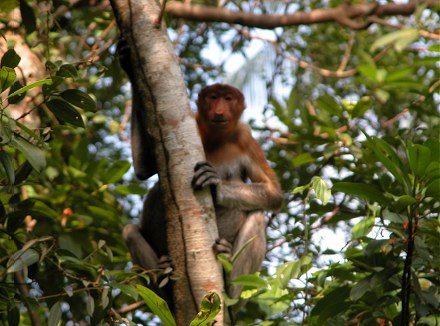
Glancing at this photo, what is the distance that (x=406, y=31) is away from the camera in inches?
133

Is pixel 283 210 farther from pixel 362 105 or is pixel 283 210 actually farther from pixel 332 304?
pixel 332 304

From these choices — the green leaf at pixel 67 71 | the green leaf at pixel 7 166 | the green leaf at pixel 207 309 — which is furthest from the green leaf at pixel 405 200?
the green leaf at pixel 7 166

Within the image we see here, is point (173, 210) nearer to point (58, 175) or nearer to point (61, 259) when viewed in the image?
point (61, 259)

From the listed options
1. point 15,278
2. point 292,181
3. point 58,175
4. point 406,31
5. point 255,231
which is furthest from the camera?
point 292,181

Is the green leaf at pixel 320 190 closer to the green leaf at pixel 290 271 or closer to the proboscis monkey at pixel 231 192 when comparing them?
the green leaf at pixel 290 271

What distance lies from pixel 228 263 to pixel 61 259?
A: 90 cm

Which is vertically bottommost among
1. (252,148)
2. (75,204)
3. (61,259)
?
(61,259)

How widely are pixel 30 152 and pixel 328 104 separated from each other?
8.61 ft

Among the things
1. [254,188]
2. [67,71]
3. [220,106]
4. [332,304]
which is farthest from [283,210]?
[67,71]

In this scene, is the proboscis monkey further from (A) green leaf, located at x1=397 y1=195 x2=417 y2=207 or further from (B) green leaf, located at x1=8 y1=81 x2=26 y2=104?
(A) green leaf, located at x1=397 y1=195 x2=417 y2=207

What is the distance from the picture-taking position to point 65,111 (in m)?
3.72

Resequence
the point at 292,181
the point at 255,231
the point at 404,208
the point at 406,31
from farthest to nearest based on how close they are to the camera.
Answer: the point at 292,181 < the point at 255,231 < the point at 404,208 < the point at 406,31

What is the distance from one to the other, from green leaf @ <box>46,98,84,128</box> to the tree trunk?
0.42 metres

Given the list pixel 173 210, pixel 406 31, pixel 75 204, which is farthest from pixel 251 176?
pixel 406 31
